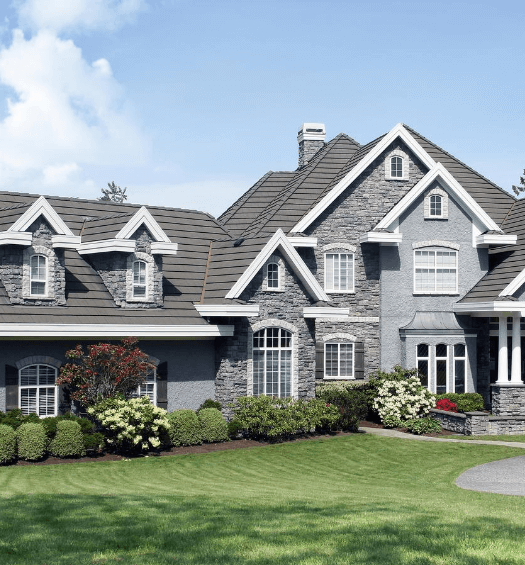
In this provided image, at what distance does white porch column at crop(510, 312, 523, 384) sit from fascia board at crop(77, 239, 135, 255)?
14475mm

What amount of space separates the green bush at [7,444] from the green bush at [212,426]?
6035mm

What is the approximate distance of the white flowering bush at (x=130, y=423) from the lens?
78.6 feet

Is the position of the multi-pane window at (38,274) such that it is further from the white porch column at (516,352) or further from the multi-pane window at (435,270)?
the white porch column at (516,352)

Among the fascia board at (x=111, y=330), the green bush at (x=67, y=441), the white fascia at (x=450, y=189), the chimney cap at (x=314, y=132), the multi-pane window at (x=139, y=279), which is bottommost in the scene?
the green bush at (x=67, y=441)

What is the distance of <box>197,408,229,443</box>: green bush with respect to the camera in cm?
2611

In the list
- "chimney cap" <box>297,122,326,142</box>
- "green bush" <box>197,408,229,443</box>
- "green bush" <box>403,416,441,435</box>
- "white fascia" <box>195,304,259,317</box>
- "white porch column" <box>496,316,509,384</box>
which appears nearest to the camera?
"green bush" <box>197,408,229,443</box>

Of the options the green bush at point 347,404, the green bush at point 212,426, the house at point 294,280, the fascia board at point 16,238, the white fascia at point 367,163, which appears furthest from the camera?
the white fascia at point 367,163

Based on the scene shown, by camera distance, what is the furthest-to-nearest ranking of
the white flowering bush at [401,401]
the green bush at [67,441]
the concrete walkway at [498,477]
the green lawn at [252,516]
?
1. the white flowering bush at [401,401]
2. the green bush at [67,441]
3. the concrete walkway at [498,477]
4. the green lawn at [252,516]

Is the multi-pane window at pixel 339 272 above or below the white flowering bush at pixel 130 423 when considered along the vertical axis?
above

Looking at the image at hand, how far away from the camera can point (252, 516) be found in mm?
12695

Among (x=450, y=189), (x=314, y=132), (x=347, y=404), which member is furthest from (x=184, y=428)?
(x=314, y=132)

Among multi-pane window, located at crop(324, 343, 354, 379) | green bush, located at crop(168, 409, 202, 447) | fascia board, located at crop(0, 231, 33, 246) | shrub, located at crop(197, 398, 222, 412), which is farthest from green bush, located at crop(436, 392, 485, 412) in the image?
fascia board, located at crop(0, 231, 33, 246)

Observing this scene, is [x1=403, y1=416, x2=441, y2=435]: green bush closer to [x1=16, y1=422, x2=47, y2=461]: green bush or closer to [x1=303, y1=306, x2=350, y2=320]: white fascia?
[x1=303, y1=306, x2=350, y2=320]: white fascia

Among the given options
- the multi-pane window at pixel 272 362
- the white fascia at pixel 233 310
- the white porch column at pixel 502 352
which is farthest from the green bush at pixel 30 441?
the white porch column at pixel 502 352
